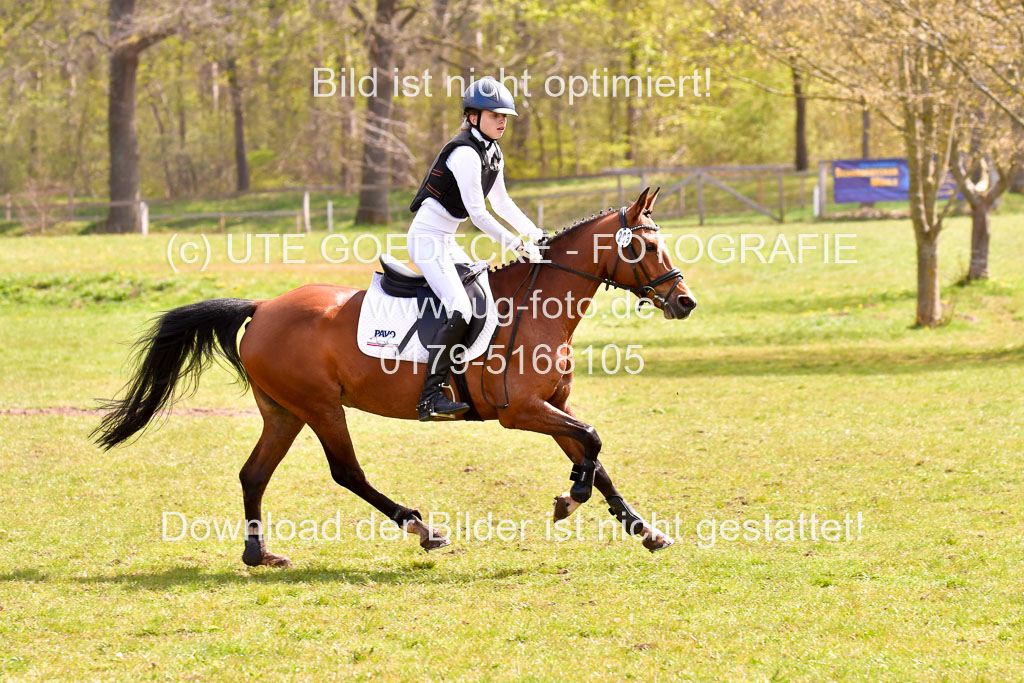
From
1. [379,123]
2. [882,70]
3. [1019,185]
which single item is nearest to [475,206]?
[882,70]

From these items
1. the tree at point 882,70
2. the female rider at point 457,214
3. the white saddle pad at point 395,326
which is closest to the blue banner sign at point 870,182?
the tree at point 882,70

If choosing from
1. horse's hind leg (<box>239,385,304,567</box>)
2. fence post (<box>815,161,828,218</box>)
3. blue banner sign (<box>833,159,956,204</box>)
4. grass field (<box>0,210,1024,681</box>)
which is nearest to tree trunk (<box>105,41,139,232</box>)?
grass field (<box>0,210,1024,681</box>)

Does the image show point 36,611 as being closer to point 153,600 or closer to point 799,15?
point 153,600

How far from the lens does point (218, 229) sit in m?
37.8

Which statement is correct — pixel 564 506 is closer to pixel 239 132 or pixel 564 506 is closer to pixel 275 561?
pixel 275 561

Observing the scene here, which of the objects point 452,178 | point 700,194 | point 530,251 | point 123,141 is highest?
point 123,141

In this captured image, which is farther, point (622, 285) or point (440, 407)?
point (622, 285)

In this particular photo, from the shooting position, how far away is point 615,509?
298 inches

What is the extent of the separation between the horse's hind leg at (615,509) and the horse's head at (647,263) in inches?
48.0

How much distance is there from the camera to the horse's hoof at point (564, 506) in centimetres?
752

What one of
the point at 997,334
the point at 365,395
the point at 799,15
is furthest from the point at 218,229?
the point at 365,395

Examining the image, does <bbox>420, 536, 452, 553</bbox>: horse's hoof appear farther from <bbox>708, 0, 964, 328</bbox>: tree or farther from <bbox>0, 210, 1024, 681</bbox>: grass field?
<bbox>708, 0, 964, 328</bbox>: tree

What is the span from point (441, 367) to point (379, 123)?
2961 cm

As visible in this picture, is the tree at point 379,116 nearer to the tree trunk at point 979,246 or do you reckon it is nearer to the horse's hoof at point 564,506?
the tree trunk at point 979,246
